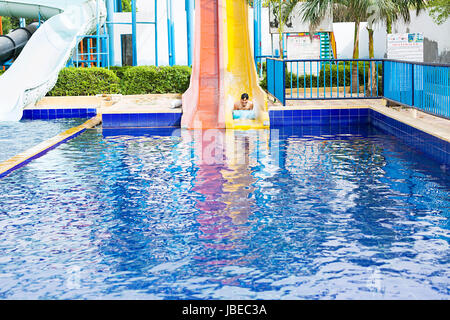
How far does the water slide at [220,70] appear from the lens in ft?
44.1

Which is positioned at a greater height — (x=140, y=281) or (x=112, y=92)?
(x=112, y=92)

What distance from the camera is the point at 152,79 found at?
18.9 meters

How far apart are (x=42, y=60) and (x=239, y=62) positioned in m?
6.93

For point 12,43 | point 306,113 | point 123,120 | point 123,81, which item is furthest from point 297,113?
point 12,43

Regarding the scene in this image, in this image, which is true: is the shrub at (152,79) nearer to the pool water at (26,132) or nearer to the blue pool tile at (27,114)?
the blue pool tile at (27,114)

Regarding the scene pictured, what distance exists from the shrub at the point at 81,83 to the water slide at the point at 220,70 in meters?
4.69

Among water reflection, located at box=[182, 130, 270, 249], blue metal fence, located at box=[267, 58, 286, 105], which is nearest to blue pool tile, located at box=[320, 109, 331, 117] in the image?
blue metal fence, located at box=[267, 58, 286, 105]

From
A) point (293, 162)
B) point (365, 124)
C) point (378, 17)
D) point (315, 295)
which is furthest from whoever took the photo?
point (378, 17)

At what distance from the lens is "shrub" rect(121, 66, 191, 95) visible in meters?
18.8

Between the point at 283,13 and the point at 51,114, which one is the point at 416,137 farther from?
the point at 283,13
